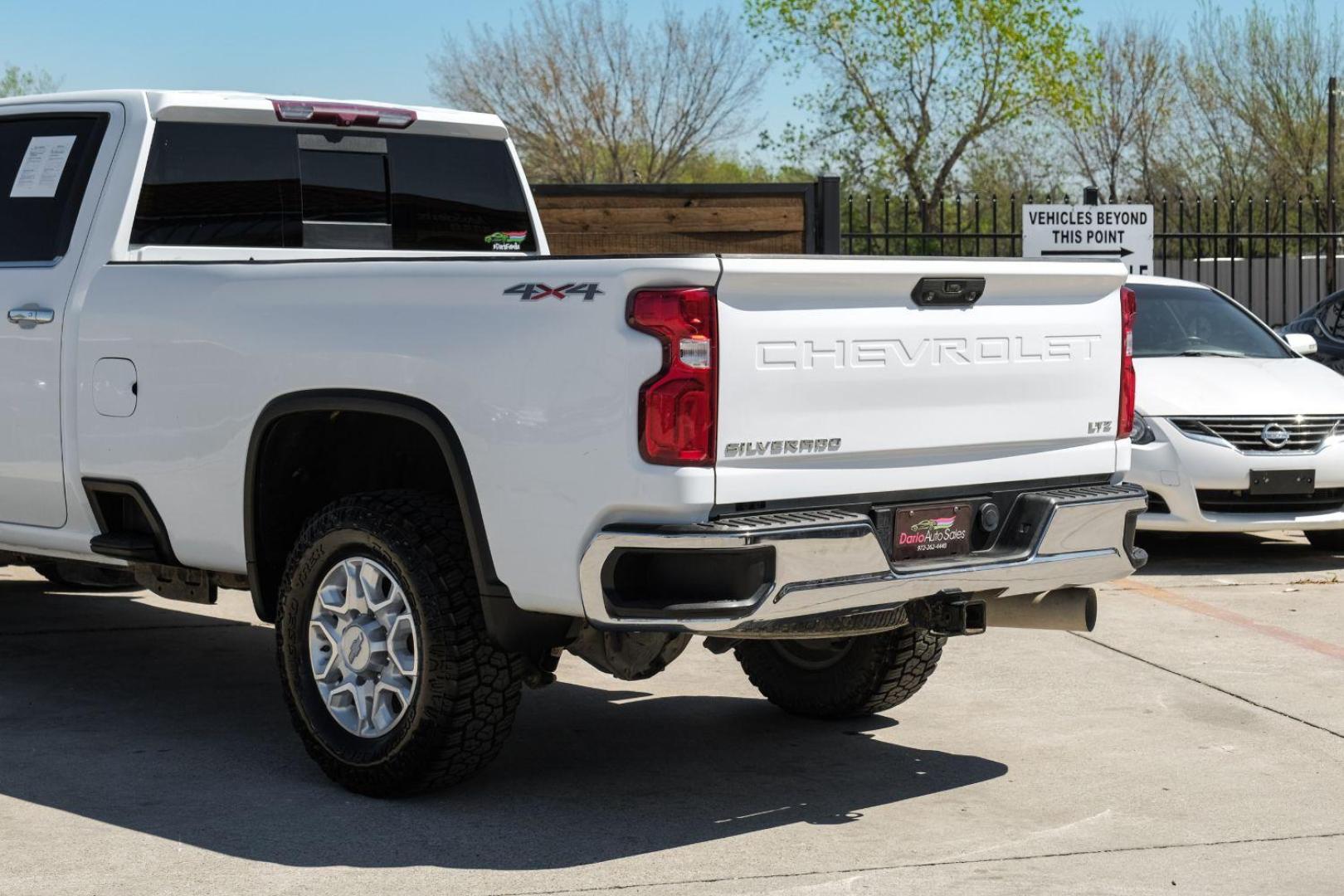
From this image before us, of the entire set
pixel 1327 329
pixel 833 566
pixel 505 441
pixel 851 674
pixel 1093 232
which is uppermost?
pixel 1093 232

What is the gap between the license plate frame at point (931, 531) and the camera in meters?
4.79

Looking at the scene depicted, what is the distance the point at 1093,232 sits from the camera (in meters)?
14.3

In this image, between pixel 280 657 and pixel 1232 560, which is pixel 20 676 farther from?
pixel 1232 560

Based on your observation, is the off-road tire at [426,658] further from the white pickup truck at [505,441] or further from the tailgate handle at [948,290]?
the tailgate handle at [948,290]

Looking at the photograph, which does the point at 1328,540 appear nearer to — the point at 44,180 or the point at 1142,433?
the point at 1142,433

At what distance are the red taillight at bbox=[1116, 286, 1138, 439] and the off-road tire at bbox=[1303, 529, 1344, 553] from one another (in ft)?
16.8

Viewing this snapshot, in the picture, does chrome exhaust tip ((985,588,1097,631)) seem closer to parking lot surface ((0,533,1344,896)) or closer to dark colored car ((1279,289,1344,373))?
parking lot surface ((0,533,1344,896))

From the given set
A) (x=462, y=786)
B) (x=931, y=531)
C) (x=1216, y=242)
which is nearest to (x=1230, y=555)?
(x=931, y=531)

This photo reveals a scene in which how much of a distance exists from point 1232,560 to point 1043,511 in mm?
5355

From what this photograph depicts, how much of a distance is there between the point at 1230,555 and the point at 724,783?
5.63 metres

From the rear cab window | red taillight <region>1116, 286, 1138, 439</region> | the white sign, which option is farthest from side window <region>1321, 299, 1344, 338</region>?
red taillight <region>1116, 286, 1138, 439</region>

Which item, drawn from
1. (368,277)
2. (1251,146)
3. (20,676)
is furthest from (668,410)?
(1251,146)

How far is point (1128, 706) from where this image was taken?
643 cm

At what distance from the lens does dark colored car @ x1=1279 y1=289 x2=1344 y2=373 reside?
40.9 feet
